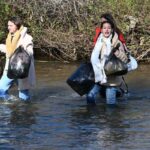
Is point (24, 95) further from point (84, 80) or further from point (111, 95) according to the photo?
point (111, 95)

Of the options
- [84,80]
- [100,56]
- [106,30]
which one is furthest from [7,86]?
[106,30]

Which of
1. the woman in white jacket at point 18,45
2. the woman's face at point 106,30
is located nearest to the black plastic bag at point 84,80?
the woman's face at point 106,30

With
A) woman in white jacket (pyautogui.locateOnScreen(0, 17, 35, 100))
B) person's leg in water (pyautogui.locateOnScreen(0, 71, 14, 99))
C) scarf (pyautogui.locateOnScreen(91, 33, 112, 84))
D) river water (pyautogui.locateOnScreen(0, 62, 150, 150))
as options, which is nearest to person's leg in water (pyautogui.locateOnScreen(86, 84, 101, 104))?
river water (pyautogui.locateOnScreen(0, 62, 150, 150))

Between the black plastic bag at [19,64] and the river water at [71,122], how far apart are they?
51cm

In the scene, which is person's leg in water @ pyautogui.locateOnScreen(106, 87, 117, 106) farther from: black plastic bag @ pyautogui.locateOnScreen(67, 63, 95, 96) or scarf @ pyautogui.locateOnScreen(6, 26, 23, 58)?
scarf @ pyautogui.locateOnScreen(6, 26, 23, 58)

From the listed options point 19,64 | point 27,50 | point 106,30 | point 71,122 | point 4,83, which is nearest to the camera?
point 71,122

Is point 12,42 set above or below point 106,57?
above

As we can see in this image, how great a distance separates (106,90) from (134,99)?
3.08 ft

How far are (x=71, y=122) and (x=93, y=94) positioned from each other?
1.23m

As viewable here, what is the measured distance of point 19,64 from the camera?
35.2 feet

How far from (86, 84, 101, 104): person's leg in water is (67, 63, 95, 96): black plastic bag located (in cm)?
Answer: 7

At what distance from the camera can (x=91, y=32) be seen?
1598cm

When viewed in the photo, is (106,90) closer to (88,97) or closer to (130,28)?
(88,97)

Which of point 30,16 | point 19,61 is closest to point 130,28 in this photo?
point 30,16
